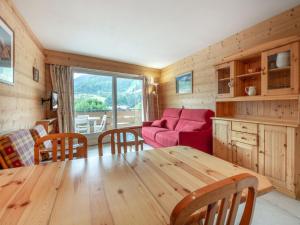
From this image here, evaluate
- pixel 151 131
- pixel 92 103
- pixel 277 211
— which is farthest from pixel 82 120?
pixel 277 211

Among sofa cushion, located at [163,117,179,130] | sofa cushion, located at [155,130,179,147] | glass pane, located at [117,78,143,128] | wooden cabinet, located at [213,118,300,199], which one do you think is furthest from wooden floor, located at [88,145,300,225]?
glass pane, located at [117,78,143,128]

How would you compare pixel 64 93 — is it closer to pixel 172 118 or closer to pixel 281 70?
pixel 172 118

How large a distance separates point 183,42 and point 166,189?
3.44 meters

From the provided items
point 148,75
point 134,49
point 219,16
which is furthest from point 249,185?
point 148,75

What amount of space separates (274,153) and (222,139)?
882 millimetres

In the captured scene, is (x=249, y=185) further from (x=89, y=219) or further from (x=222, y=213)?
(x=89, y=219)

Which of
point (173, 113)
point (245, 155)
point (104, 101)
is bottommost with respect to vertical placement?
point (245, 155)

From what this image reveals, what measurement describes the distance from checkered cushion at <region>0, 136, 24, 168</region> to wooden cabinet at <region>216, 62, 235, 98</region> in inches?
124

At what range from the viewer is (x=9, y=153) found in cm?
173

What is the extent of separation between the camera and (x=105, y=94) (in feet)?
16.9

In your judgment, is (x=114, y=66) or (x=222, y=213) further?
(x=114, y=66)

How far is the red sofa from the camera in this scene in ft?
10.7

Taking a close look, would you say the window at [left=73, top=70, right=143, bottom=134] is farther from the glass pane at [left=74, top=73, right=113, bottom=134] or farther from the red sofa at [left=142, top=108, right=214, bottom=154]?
the red sofa at [left=142, top=108, right=214, bottom=154]

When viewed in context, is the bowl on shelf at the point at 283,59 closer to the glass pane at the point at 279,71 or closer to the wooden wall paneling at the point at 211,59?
the glass pane at the point at 279,71
